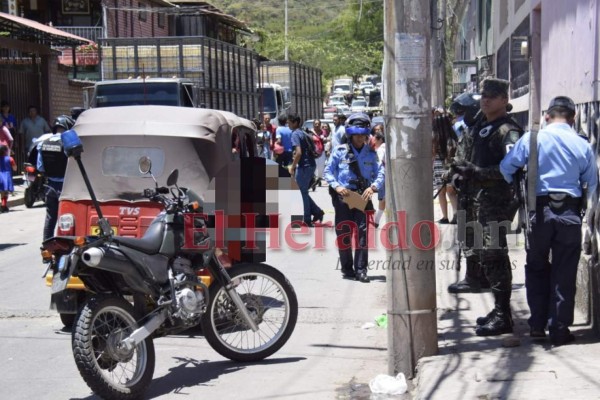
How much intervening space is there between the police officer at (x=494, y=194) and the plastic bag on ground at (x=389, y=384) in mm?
1347

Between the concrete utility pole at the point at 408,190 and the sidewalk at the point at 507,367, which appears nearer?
the sidewalk at the point at 507,367

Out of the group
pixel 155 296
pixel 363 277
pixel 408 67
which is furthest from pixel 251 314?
pixel 363 277

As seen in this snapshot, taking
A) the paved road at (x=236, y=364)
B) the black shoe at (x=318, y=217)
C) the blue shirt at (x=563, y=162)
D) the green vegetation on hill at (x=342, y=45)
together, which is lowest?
the paved road at (x=236, y=364)

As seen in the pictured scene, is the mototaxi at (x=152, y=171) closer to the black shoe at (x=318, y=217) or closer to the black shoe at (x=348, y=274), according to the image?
the black shoe at (x=348, y=274)

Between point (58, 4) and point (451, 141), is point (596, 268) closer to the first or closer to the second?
point (451, 141)

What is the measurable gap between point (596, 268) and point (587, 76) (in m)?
2.15

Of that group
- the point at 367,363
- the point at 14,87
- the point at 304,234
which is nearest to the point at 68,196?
the point at 367,363

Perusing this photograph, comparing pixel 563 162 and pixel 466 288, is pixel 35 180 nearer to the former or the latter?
pixel 466 288

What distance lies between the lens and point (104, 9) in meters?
39.3

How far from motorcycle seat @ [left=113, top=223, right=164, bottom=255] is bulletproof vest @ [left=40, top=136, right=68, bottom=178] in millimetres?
4166

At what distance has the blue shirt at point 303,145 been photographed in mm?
15648

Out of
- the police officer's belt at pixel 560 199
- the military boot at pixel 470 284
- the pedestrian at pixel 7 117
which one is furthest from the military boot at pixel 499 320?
the pedestrian at pixel 7 117

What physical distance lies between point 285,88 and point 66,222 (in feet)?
83.0

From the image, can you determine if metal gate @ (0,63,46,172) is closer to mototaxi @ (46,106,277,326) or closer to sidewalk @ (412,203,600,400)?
mototaxi @ (46,106,277,326)
